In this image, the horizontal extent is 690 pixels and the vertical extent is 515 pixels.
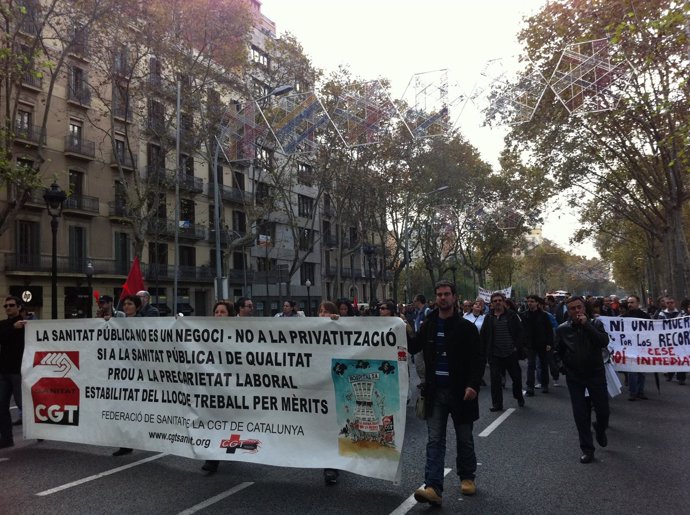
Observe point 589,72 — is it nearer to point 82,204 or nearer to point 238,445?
point 238,445

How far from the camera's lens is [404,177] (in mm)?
35406

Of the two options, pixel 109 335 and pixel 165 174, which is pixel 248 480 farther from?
pixel 165 174

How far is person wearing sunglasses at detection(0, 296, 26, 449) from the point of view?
7363 mm

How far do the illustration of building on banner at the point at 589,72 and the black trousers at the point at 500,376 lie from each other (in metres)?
7.58

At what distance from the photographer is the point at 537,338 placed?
37.2 ft

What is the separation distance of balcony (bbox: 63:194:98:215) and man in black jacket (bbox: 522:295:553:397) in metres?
27.8

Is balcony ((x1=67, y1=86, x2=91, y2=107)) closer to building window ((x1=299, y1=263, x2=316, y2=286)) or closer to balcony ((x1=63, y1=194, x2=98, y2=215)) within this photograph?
balcony ((x1=63, y1=194, x2=98, y2=215))

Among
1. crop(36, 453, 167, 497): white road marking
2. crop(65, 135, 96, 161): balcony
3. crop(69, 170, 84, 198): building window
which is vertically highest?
crop(65, 135, 96, 161): balcony

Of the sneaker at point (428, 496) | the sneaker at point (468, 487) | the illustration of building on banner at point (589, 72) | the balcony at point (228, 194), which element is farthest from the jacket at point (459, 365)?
the balcony at point (228, 194)

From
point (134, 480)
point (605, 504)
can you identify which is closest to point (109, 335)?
point (134, 480)

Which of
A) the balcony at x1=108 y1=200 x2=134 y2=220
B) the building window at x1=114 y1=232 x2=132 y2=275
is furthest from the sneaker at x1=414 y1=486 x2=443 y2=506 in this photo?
the building window at x1=114 y1=232 x2=132 y2=275

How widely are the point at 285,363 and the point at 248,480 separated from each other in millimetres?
1166

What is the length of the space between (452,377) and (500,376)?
4969mm

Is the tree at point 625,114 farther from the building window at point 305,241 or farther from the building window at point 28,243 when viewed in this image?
the building window at point 28,243
